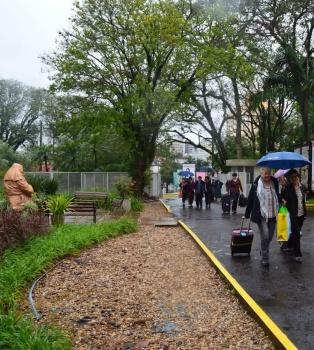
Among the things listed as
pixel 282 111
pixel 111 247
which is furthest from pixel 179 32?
pixel 111 247

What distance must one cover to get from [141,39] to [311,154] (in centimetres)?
1140

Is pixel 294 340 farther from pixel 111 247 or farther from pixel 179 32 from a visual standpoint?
pixel 179 32

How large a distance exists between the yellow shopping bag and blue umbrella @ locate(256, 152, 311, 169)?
1633 millimetres

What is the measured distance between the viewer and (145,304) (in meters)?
6.50

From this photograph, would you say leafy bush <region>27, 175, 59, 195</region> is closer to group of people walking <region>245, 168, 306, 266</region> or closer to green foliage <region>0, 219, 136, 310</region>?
green foliage <region>0, 219, 136, 310</region>

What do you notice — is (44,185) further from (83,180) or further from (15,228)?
(15,228)

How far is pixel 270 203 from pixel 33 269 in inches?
158

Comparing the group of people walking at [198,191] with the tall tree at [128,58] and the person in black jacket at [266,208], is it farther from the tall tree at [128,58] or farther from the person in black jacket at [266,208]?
the person in black jacket at [266,208]

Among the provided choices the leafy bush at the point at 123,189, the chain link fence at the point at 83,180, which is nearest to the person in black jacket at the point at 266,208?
the leafy bush at the point at 123,189

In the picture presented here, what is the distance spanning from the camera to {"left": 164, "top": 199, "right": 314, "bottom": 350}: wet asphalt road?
17.6 feet

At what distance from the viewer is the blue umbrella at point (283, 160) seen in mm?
10266

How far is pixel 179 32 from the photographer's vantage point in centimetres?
2789

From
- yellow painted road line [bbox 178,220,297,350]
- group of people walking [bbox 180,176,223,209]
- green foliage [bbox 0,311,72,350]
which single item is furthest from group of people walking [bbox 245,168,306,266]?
group of people walking [bbox 180,176,223,209]

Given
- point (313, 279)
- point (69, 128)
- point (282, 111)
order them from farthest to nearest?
1. point (282, 111)
2. point (69, 128)
3. point (313, 279)
